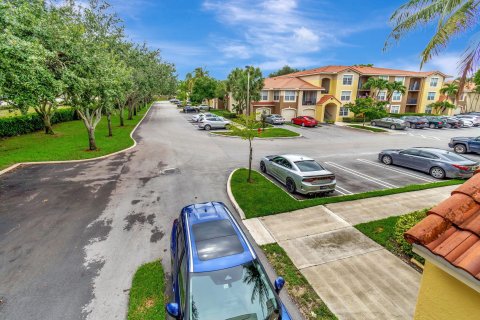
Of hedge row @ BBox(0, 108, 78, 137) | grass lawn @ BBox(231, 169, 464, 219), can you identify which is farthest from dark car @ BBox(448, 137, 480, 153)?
hedge row @ BBox(0, 108, 78, 137)

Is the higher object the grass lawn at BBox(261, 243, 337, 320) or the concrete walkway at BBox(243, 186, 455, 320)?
the concrete walkway at BBox(243, 186, 455, 320)

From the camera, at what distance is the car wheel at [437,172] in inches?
540

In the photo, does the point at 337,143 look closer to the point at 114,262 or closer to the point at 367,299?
the point at 367,299

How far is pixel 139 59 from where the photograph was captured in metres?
31.2

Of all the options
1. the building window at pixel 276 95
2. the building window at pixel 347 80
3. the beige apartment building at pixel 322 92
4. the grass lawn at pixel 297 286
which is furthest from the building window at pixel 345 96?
the grass lawn at pixel 297 286

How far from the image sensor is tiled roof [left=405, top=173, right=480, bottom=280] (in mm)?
2275

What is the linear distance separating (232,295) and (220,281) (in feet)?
1.03

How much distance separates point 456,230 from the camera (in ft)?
8.38

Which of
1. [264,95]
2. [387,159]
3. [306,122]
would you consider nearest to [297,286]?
[387,159]

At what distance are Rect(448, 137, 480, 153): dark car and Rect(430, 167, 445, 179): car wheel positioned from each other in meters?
8.36

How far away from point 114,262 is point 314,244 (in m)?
5.79

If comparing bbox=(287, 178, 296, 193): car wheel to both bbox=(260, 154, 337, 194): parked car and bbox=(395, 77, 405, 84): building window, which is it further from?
bbox=(395, 77, 405, 84): building window

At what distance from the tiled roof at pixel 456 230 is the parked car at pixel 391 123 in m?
35.7

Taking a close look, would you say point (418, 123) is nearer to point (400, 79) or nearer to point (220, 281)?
point (400, 79)
